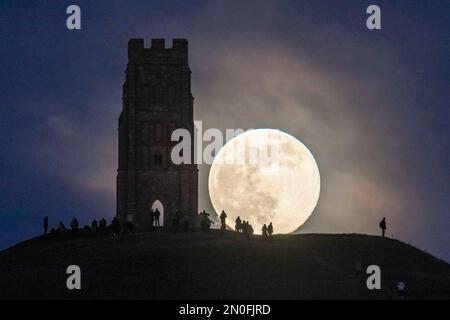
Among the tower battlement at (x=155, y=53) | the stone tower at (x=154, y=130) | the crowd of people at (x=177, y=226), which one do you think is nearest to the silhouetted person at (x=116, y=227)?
the crowd of people at (x=177, y=226)

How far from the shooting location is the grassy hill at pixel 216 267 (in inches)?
1652

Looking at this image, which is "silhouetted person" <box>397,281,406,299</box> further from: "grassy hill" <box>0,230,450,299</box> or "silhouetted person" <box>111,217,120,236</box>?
"silhouetted person" <box>111,217,120,236</box>

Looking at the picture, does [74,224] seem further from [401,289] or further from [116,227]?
[401,289]

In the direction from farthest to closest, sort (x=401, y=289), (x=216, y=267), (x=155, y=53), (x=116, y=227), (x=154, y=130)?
1. (x=155, y=53)
2. (x=154, y=130)
3. (x=116, y=227)
4. (x=216, y=267)
5. (x=401, y=289)

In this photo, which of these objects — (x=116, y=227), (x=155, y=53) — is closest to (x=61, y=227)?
(x=116, y=227)

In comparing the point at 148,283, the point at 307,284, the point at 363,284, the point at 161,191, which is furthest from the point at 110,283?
the point at 161,191

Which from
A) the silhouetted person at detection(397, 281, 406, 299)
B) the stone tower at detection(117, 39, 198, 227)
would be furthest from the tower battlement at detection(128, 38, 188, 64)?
the silhouetted person at detection(397, 281, 406, 299)

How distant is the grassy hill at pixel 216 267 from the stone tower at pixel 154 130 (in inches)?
613

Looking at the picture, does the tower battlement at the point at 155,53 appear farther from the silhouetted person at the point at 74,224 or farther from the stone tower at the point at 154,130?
the silhouetted person at the point at 74,224

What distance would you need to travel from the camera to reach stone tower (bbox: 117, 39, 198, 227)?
78.2 metres

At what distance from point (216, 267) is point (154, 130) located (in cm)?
3360

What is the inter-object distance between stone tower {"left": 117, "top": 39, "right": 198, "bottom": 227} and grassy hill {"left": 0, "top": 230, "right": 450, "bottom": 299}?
51.1 feet

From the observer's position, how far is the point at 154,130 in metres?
78.7

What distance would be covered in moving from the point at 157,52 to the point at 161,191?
41.8 ft
